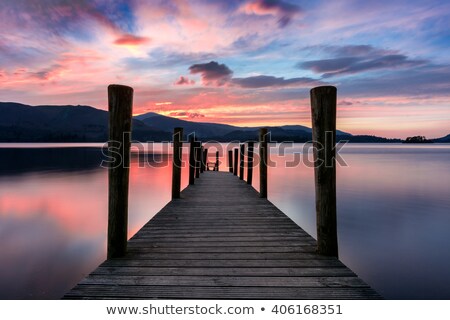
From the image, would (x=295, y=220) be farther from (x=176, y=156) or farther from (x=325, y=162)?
(x=325, y=162)

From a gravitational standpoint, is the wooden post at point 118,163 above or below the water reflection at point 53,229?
above

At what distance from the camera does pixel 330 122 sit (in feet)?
12.4

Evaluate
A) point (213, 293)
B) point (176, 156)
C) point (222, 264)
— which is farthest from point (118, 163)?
point (176, 156)

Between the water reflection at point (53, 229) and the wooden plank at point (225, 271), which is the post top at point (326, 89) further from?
the water reflection at point (53, 229)

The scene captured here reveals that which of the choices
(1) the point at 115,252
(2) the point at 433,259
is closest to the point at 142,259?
(1) the point at 115,252

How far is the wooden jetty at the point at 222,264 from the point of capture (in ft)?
9.62

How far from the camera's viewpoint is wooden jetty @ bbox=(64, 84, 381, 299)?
2934mm

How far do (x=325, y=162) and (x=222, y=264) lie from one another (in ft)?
5.84

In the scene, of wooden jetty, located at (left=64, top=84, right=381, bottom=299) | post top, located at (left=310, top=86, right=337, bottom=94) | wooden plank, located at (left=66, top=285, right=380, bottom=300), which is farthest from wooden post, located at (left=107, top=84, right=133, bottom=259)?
post top, located at (left=310, top=86, right=337, bottom=94)

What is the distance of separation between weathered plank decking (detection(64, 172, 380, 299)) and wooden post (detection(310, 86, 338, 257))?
0.29 m

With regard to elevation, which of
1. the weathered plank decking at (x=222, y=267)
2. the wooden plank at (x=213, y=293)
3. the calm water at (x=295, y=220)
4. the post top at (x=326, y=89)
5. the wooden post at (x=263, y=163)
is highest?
the post top at (x=326, y=89)

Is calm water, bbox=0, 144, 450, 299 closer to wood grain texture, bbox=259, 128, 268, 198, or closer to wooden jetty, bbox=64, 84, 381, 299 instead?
wood grain texture, bbox=259, 128, 268, 198

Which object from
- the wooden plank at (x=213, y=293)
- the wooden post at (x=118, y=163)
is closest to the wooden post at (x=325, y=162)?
the wooden plank at (x=213, y=293)

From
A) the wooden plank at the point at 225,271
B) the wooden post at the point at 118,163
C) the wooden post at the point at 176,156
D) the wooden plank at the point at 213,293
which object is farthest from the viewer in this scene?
the wooden post at the point at 176,156
